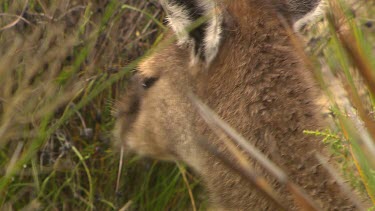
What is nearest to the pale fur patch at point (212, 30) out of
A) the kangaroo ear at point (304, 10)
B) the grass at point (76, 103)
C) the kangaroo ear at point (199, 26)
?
the kangaroo ear at point (199, 26)

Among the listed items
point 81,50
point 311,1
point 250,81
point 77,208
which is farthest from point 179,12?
point 77,208

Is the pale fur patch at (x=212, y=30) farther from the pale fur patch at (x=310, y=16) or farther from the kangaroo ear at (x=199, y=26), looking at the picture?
the pale fur patch at (x=310, y=16)

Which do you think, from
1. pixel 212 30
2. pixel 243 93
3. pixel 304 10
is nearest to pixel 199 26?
pixel 212 30

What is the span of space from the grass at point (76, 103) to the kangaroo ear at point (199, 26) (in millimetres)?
584

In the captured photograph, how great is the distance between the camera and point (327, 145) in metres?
2.54

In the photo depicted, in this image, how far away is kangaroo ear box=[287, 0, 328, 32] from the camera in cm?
286

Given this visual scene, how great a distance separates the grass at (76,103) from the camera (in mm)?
3199

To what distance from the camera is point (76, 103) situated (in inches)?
146

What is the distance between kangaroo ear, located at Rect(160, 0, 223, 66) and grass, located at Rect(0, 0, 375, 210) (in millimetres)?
584

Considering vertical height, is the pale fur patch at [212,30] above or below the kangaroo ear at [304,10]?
above

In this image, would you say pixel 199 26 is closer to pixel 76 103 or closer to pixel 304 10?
pixel 304 10

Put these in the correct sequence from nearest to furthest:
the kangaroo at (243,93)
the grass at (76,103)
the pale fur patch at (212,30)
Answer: the kangaroo at (243,93) < the pale fur patch at (212,30) < the grass at (76,103)

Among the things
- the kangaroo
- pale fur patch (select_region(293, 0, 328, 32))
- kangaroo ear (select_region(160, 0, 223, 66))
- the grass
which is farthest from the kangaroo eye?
pale fur patch (select_region(293, 0, 328, 32))

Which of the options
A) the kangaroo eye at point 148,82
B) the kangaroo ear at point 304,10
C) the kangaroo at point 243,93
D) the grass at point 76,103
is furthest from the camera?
the grass at point 76,103
